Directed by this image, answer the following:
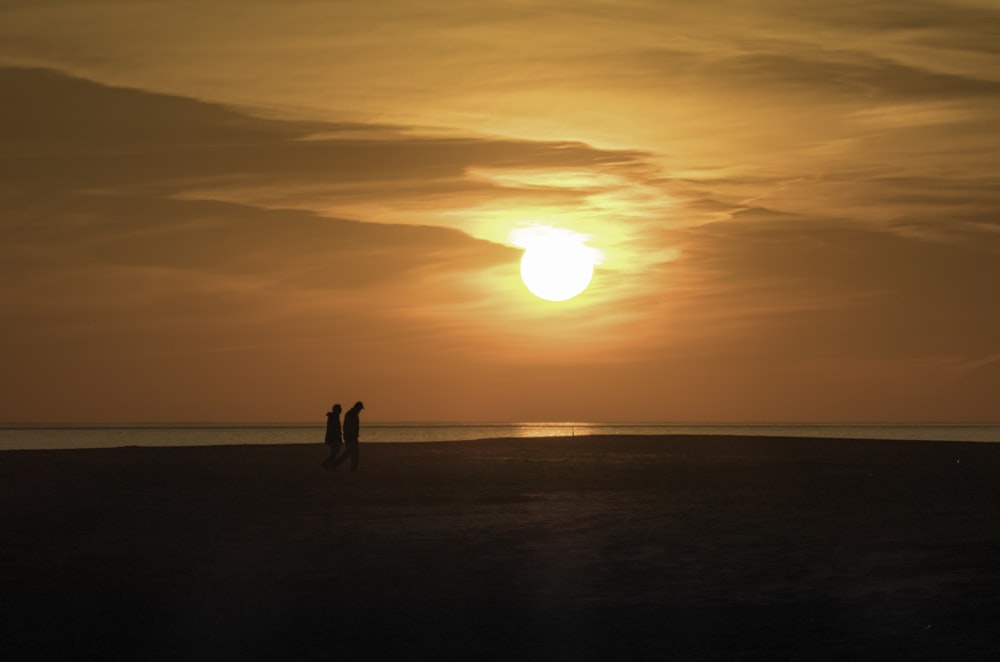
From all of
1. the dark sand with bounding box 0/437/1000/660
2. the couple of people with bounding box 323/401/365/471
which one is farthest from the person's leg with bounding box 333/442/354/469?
the dark sand with bounding box 0/437/1000/660

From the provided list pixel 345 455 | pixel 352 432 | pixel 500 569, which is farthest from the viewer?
pixel 345 455

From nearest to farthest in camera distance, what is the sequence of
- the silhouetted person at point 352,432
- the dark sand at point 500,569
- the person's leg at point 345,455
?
the dark sand at point 500,569 → the silhouetted person at point 352,432 → the person's leg at point 345,455

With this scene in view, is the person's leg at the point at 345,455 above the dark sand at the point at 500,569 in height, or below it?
above

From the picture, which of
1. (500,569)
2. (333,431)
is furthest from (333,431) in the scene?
(500,569)

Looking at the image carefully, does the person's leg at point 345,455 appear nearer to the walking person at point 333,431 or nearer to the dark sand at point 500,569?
the walking person at point 333,431

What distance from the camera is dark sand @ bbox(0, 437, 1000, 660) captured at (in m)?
11.1

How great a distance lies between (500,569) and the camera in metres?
15.6

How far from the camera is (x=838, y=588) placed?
13.9 metres

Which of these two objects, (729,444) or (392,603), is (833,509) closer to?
(392,603)

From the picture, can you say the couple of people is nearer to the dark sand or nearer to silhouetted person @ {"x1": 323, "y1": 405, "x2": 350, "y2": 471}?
silhouetted person @ {"x1": 323, "y1": 405, "x2": 350, "y2": 471}

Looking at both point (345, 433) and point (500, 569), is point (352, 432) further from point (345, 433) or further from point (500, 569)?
point (500, 569)

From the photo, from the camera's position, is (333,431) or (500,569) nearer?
(500,569)

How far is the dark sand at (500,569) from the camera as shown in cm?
1110

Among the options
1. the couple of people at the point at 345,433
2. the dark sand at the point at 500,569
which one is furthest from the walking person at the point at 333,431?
the dark sand at the point at 500,569
